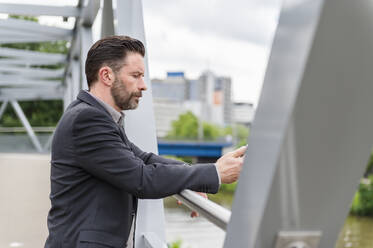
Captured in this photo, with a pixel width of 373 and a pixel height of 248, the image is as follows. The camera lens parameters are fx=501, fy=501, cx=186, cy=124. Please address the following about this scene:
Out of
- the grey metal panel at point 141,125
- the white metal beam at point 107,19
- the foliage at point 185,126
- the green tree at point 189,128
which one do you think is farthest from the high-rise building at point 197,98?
the grey metal panel at point 141,125

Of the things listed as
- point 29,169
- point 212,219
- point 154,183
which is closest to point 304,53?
point 212,219

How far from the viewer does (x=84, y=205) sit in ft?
5.31

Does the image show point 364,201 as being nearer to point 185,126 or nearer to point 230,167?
point 185,126

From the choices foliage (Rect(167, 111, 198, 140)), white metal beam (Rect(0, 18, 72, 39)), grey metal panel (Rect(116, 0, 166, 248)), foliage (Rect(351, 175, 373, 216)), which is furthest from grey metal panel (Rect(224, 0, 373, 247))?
foliage (Rect(167, 111, 198, 140))

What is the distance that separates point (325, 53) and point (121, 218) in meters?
1.08

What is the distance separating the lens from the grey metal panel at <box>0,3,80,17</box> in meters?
5.75

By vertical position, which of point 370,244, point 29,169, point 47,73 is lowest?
point 370,244

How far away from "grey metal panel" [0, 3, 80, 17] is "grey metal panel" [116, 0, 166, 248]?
3.60 meters

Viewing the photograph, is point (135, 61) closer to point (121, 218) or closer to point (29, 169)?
point (121, 218)

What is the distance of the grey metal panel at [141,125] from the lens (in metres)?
2.41

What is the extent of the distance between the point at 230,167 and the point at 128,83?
50 centimetres

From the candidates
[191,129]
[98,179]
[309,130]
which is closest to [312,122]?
[309,130]

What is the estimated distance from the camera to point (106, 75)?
174cm

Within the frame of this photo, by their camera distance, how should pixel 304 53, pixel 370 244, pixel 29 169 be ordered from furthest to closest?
pixel 370 244
pixel 29 169
pixel 304 53
